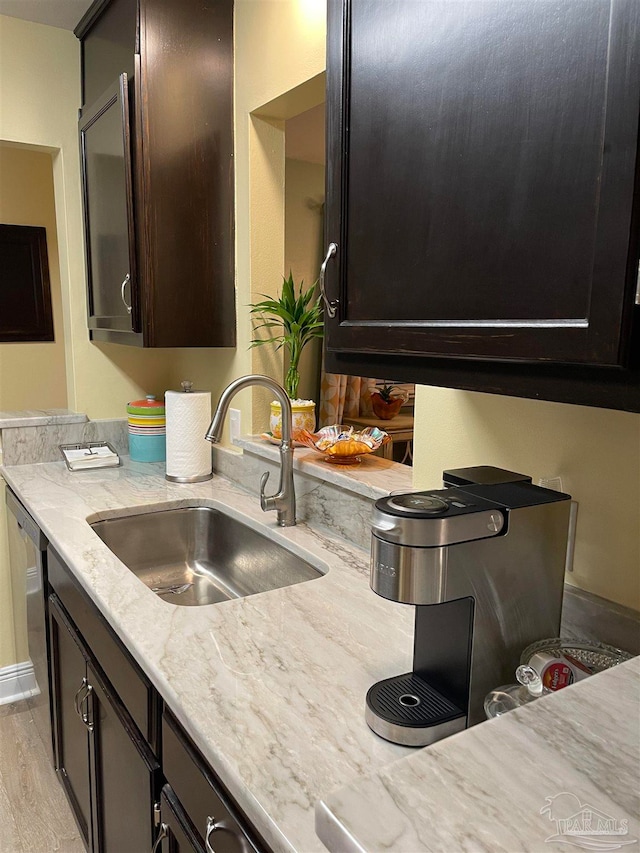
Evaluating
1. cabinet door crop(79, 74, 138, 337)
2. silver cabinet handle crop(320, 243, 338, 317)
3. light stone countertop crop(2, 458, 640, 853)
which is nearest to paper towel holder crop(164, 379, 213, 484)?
cabinet door crop(79, 74, 138, 337)

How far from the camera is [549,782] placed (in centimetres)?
53

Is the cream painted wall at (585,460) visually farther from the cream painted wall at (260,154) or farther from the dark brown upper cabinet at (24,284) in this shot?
the dark brown upper cabinet at (24,284)

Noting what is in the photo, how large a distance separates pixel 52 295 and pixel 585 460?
3792 mm

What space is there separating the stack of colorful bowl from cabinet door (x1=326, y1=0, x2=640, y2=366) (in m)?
1.53

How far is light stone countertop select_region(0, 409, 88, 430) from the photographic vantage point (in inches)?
96.3

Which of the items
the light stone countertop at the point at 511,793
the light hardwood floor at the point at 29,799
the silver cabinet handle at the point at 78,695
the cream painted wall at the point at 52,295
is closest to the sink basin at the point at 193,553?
the silver cabinet handle at the point at 78,695

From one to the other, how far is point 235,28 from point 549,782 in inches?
88.5

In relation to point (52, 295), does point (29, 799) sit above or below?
below

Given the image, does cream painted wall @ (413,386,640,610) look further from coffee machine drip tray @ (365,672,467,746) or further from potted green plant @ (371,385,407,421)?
potted green plant @ (371,385,407,421)

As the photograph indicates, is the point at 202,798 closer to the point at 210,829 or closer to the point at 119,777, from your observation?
the point at 210,829

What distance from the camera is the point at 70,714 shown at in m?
1.80

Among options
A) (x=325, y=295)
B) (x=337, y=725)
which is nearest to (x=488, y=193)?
(x=325, y=295)

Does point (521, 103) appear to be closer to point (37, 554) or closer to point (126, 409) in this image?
point (37, 554)

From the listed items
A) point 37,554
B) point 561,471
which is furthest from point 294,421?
point 561,471
